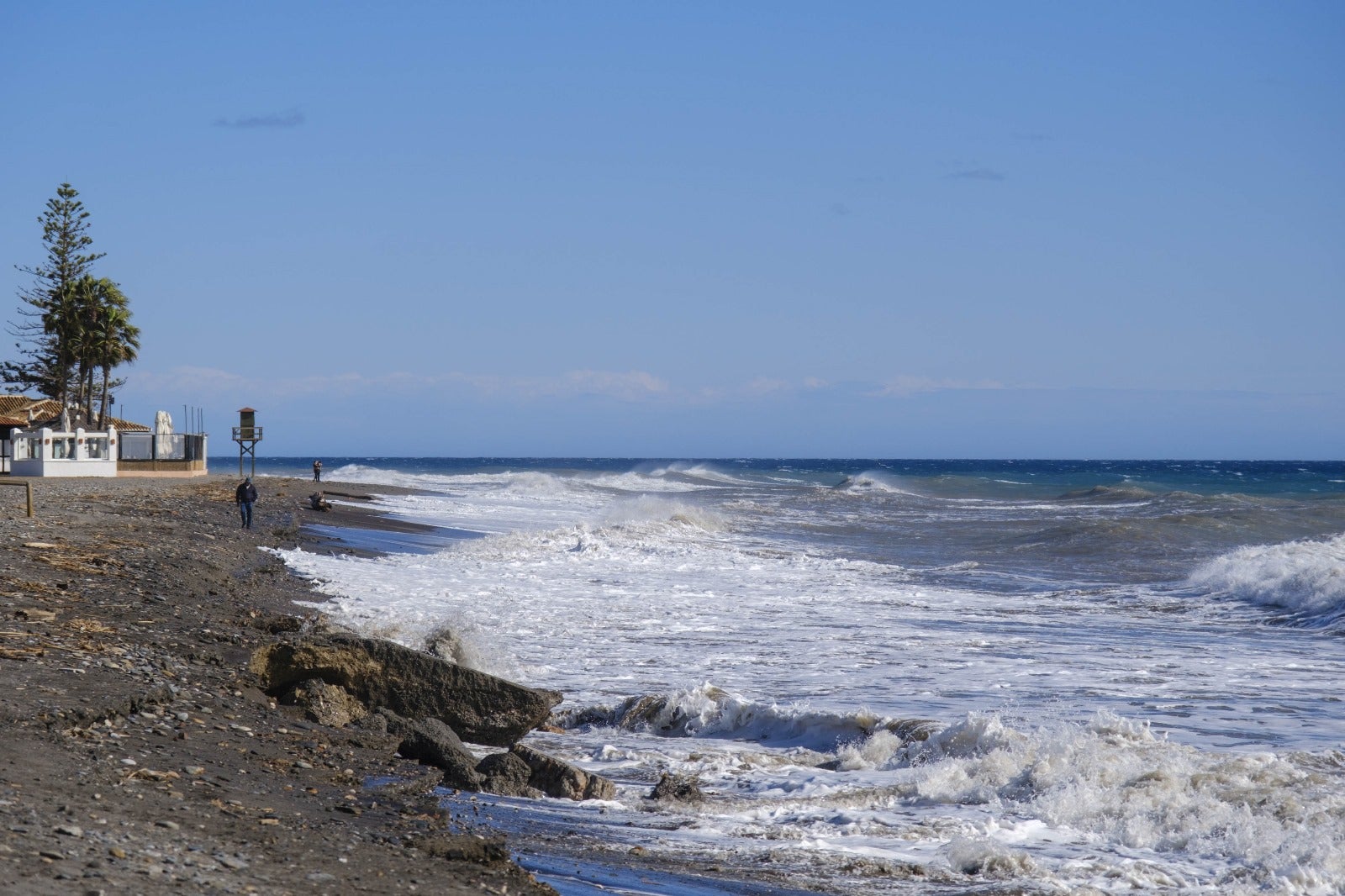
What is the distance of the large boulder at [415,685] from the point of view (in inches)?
360

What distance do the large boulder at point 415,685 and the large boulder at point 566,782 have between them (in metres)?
1.33

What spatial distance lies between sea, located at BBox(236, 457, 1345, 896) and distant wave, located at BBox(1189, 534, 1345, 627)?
92 millimetres

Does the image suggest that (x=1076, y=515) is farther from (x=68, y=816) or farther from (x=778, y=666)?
(x=68, y=816)

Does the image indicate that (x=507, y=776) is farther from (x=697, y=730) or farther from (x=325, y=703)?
(x=697, y=730)

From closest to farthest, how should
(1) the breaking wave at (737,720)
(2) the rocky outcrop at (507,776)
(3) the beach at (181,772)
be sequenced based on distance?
(3) the beach at (181,772), (2) the rocky outcrop at (507,776), (1) the breaking wave at (737,720)

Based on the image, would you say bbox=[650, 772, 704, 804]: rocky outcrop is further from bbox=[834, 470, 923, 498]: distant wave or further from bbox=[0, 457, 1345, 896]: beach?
bbox=[834, 470, 923, 498]: distant wave

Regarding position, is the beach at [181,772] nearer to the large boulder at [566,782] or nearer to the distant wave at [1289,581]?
the large boulder at [566,782]

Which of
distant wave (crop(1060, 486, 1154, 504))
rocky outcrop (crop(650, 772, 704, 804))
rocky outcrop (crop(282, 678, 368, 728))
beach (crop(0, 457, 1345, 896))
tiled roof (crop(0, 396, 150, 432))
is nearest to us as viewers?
beach (crop(0, 457, 1345, 896))

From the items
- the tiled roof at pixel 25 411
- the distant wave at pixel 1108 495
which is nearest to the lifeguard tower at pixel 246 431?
A: the tiled roof at pixel 25 411

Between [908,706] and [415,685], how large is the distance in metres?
4.44

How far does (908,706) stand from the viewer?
10703 mm

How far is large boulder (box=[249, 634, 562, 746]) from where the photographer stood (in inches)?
360

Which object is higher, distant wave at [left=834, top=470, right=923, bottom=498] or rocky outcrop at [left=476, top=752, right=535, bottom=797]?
distant wave at [left=834, top=470, right=923, bottom=498]

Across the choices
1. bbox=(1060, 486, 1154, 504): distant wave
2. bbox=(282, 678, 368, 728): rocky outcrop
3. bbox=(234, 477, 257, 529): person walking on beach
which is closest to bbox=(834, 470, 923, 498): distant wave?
bbox=(1060, 486, 1154, 504): distant wave
